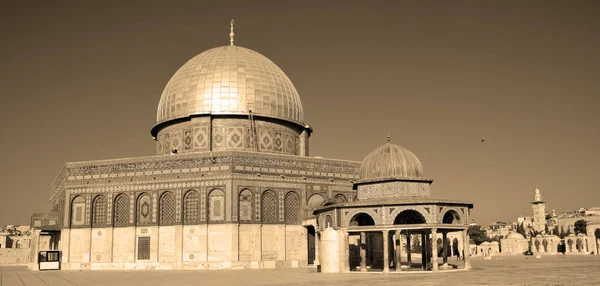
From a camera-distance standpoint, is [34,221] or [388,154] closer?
[388,154]

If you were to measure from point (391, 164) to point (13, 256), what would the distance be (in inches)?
2061

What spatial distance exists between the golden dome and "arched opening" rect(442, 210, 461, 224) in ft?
48.5

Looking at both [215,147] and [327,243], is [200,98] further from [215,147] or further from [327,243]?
[327,243]

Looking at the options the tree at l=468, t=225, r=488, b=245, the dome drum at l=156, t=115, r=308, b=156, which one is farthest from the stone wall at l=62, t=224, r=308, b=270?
the tree at l=468, t=225, r=488, b=245

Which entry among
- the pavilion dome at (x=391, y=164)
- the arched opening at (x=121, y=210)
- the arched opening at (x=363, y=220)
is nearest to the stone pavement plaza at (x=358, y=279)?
the arched opening at (x=363, y=220)

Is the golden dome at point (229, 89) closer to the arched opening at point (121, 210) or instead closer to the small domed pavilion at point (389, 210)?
the arched opening at point (121, 210)

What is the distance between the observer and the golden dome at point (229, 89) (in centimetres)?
3972

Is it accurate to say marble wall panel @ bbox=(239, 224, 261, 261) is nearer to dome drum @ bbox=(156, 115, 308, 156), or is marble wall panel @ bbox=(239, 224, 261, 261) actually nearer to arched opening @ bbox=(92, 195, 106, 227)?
dome drum @ bbox=(156, 115, 308, 156)

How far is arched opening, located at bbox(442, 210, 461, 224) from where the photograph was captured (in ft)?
91.1

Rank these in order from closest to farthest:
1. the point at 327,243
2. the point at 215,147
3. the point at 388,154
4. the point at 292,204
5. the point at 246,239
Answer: the point at 327,243
the point at 388,154
the point at 246,239
the point at 292,204
the point at 215,147

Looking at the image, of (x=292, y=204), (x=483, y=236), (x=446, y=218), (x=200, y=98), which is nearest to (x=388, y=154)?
(x=446, y=218)

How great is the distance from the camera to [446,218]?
97.5 feet

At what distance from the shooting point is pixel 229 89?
1571 inches

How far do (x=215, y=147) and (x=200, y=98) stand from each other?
12.0ft
